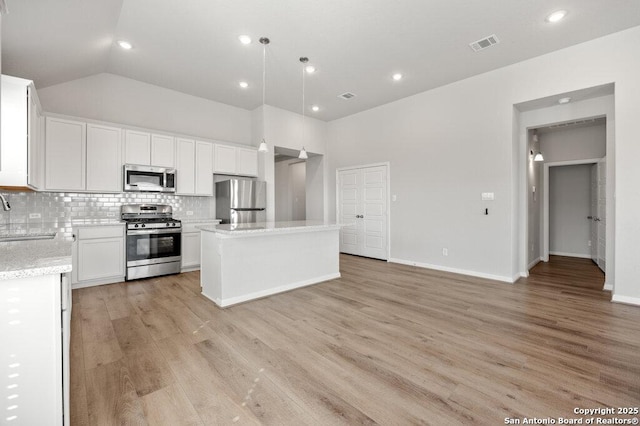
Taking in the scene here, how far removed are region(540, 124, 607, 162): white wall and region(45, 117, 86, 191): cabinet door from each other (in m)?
8.48

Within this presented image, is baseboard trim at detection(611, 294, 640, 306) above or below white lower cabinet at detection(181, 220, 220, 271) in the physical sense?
below

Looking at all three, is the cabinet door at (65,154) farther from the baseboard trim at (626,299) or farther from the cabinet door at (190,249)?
the baseboard trim at (626,299)

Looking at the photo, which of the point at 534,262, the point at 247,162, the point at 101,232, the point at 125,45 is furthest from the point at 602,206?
the point at 101,232

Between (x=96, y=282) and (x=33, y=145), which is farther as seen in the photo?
(x=96, y=282)

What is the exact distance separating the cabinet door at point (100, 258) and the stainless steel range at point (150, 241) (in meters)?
0.13

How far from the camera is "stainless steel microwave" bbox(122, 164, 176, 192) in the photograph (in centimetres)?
445

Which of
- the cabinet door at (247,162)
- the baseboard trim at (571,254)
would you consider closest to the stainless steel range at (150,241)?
the cabinet door at (247,162)

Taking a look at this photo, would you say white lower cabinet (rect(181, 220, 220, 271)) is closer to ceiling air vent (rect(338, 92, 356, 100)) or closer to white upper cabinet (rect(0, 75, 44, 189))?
white upper cabinet (rect(0, 75, 44, 189))

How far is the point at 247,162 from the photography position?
5871mm

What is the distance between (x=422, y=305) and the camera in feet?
11.1

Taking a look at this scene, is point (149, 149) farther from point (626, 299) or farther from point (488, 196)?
point (626, 299)

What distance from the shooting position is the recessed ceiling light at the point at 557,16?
10.2 feet

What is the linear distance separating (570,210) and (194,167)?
27.0ft

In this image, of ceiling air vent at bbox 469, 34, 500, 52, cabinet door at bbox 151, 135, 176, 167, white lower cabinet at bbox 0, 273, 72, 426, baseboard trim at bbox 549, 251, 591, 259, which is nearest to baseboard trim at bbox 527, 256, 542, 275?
baseboard trim at bbox 549, 251, 591, 259
